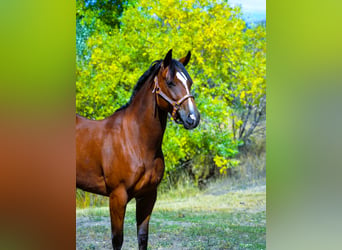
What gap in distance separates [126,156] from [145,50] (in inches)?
51.4

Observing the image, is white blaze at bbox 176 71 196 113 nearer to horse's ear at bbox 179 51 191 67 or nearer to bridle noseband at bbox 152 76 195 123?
bridle noseband at bbox 152 76 195 123

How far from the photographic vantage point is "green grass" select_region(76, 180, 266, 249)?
5.42 meters

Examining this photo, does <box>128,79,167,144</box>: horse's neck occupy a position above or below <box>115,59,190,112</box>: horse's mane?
below

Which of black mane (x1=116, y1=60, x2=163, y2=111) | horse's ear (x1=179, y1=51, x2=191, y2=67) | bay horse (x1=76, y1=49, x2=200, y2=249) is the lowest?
bay horse (x1=76, y1=49, x2=200, y2=249)

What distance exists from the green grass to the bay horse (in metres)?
0.37

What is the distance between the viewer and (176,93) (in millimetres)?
4887

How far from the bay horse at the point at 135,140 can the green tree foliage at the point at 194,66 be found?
20.5 inches

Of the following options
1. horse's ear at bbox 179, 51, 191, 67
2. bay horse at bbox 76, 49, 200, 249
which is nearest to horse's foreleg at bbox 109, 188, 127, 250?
bay horse at bbox 76, 49, 200, 249

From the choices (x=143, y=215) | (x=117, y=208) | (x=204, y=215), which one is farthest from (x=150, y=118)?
(x=204, y=215)
